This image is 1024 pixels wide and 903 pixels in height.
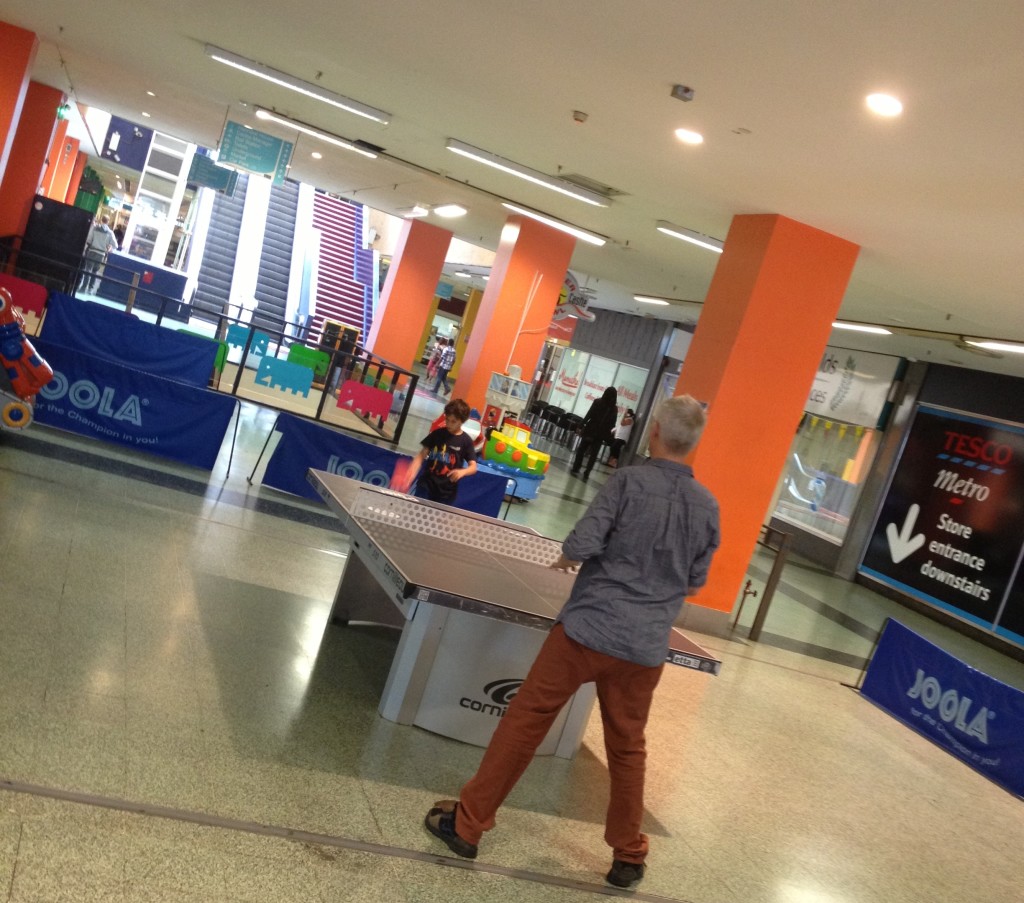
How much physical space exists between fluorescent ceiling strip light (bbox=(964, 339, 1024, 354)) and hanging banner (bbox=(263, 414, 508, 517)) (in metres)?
6.69

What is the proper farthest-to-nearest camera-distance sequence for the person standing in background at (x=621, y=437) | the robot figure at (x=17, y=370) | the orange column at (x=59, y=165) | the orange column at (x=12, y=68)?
the orange column at (x=59, y=165) → the person standing in background at (x=621, y=437) → the orange column at (x=12, y=68) → the robot figure at (x=17, y=370)

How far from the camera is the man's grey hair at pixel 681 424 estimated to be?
12.7 feet

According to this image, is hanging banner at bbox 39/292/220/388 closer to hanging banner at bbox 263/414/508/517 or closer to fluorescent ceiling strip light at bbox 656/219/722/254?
hanging banner at bbox 263/414/508/517

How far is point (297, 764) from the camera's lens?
167 inches

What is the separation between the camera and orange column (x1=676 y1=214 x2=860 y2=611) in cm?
912

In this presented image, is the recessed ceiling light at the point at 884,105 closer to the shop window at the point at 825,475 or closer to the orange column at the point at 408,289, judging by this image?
the shop window at the point at 825,475

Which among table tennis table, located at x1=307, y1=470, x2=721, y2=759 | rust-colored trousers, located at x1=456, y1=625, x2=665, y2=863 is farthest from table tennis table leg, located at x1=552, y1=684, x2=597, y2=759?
rust-colored trousers, located at x1=456, y1=625, x2=665, y2=863

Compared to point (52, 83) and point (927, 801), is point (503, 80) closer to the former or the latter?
point (927, 801)

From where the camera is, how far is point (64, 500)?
23.5ft

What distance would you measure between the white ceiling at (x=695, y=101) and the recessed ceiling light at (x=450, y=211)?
2.55m

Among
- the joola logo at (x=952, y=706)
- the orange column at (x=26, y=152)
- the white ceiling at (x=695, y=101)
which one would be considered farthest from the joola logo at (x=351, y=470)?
the orange column at (x=26, y=152)

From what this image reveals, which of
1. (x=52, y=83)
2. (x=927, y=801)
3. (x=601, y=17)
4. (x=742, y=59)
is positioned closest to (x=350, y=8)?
(x=601, y=17)

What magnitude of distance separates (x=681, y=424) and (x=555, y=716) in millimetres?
1228

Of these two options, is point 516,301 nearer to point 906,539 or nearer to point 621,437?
point 906,539
